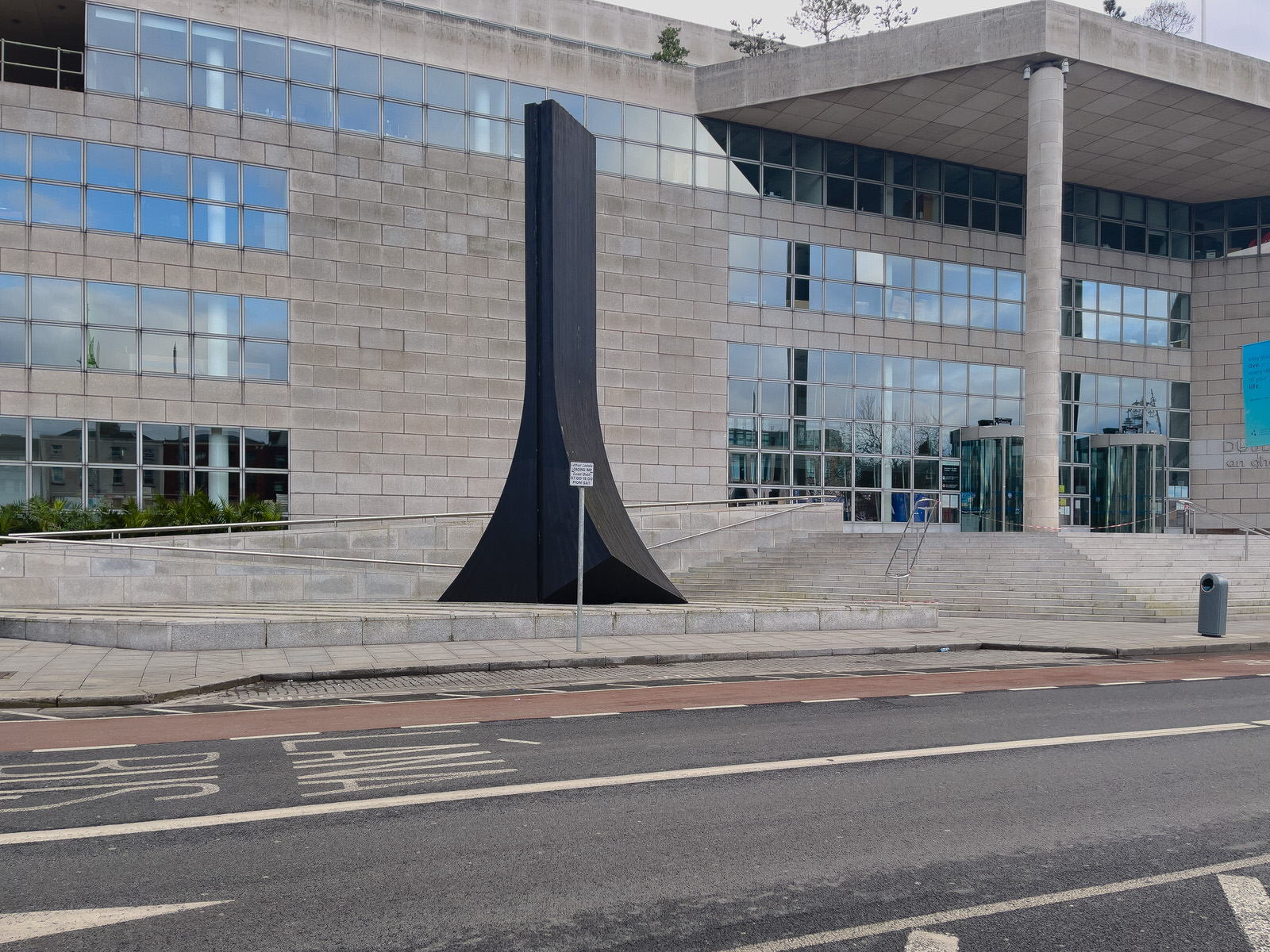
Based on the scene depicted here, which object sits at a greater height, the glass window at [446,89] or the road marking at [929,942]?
the glass window at [446,89]

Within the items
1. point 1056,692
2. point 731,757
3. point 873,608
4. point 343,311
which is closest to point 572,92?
point 343,311

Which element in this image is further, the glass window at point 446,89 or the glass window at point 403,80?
the glass window at point 446,89

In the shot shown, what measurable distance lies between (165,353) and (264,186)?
17.7ft

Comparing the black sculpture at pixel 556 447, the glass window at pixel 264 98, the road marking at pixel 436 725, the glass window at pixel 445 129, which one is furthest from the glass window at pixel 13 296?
the road marking at pixel 436 725

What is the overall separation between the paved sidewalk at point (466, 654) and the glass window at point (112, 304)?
13652mm

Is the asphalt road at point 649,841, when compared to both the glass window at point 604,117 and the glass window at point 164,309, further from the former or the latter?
the glass window at point 604,117

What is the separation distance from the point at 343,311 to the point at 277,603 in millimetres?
10677

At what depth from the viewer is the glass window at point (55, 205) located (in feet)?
86.5

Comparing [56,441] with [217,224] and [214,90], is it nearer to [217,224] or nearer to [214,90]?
[217,224]

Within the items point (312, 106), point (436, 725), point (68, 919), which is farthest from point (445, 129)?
point (68, 919)

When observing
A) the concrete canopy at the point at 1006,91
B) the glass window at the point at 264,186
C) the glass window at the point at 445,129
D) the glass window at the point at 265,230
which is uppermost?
the concrete canopy at the point at 1006,91

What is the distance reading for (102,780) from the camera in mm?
7289

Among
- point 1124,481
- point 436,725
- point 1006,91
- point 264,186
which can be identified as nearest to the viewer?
point 436,725

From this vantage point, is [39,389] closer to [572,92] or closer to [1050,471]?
[572,92]
